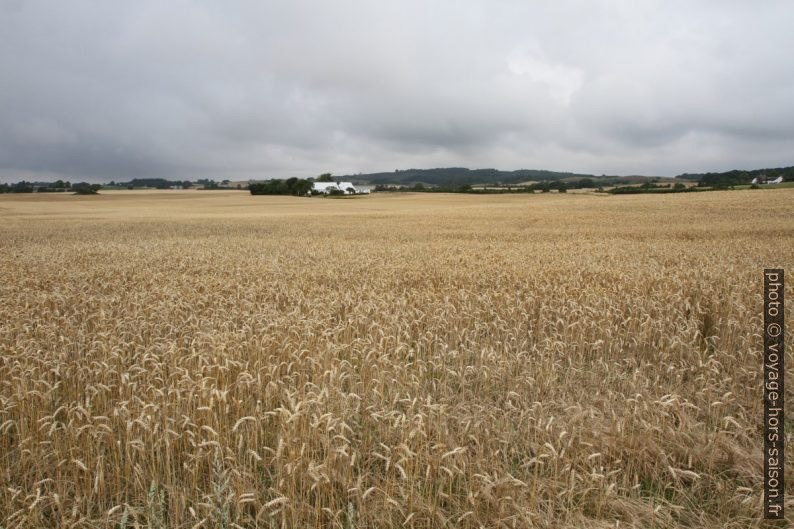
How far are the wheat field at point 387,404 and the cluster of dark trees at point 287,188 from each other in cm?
11229

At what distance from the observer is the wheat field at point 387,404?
3451 millimetres

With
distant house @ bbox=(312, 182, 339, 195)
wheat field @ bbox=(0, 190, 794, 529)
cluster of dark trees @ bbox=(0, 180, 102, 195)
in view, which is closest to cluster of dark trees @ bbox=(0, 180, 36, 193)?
cluster of dark trees @ bbox=(0, 180, 102, 195)

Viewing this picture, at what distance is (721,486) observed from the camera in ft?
11.9

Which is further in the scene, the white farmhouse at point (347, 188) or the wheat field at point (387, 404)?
the white farmhouse at point (347, 188)

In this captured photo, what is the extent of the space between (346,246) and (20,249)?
47.5 ft

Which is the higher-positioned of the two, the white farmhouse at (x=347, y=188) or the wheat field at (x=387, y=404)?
the white farmhouse at (x=347, y=188)

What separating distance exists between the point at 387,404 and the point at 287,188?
122046 millimetres

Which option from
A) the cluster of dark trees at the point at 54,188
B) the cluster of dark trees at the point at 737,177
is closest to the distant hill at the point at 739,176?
the cluster of dark trees at the point at 737,177

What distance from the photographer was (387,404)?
5.10 meters

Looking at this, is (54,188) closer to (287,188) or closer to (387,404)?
(287,188)

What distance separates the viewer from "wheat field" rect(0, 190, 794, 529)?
345 centimetres

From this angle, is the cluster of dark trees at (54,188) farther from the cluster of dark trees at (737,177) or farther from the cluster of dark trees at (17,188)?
the cluster of dark trees at (737,177)

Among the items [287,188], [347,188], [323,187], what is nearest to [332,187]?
[347,188]

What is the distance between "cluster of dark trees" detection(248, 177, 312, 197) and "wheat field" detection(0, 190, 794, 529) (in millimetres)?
112285
